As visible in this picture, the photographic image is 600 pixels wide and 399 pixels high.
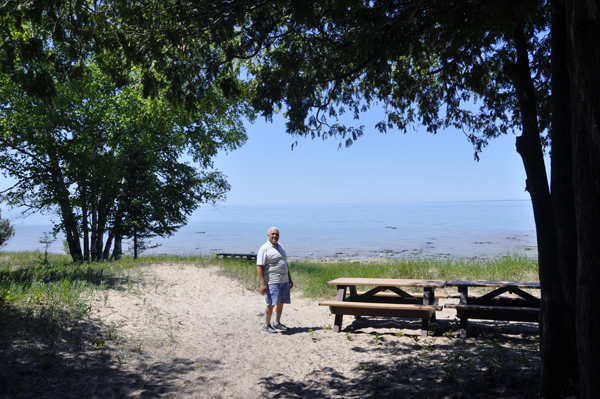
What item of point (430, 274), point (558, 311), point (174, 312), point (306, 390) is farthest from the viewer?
point (430, 274)

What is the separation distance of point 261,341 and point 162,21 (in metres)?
5.81

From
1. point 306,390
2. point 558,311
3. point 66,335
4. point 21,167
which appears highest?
point 21,167

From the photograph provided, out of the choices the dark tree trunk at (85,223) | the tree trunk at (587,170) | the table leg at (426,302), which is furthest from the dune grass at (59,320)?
the dark tree trunk at (85,223)

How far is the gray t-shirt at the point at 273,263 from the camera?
784 cm

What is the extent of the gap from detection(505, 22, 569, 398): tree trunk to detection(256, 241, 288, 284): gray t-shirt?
14.6ft

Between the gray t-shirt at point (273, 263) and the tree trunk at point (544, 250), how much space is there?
4463mm

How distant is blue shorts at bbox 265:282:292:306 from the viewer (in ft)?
25.7

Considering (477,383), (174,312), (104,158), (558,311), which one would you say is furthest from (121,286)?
(104,158)

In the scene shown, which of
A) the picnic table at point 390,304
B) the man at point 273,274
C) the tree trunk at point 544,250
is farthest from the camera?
the man at point 273,274

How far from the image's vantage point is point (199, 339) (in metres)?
7.34

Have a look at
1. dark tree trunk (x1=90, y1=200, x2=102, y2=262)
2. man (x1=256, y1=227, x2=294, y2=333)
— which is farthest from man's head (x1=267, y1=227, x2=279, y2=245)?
dark tree trunk (x1=90, y1=200, x2=102, y2=262)

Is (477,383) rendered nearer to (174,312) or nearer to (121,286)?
(174,312)

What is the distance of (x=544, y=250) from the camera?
4.57 metres

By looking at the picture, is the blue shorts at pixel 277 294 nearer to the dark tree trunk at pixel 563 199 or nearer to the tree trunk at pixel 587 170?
the dark tree trunk at pixel 563 199
